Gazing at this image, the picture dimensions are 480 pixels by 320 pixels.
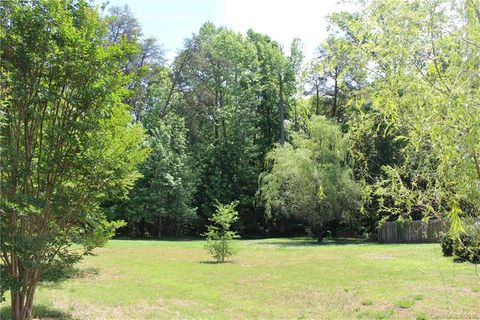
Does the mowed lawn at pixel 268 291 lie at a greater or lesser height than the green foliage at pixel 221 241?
lesser

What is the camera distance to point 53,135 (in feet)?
20.9

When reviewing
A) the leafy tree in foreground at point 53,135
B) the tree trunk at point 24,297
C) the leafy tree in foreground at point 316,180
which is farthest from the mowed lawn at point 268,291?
the leafy tree in foreground at point 316,180

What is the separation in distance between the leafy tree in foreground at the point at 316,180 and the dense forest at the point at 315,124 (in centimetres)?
8

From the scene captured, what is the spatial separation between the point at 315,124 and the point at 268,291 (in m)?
19.0

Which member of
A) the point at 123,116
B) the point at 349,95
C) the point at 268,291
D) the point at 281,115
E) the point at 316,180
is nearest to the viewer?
the point at 349,95

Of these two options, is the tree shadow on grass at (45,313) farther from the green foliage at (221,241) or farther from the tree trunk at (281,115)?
the tree trunk at (281,115)

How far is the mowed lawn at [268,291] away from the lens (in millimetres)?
8203

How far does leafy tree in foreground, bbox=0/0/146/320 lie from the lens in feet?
19.7

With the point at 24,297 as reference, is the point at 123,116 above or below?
above

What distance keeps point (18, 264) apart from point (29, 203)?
140 centimetres

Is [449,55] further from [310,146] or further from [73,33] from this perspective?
[310,146]

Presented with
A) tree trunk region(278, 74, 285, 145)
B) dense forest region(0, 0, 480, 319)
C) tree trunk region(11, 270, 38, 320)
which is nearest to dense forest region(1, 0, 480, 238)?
dense forest region(0, 0, 480, 319)

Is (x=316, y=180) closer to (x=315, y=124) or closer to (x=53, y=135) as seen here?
(x=315, y=124)

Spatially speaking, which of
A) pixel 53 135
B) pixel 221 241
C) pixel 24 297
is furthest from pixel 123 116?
pixel 221 241
